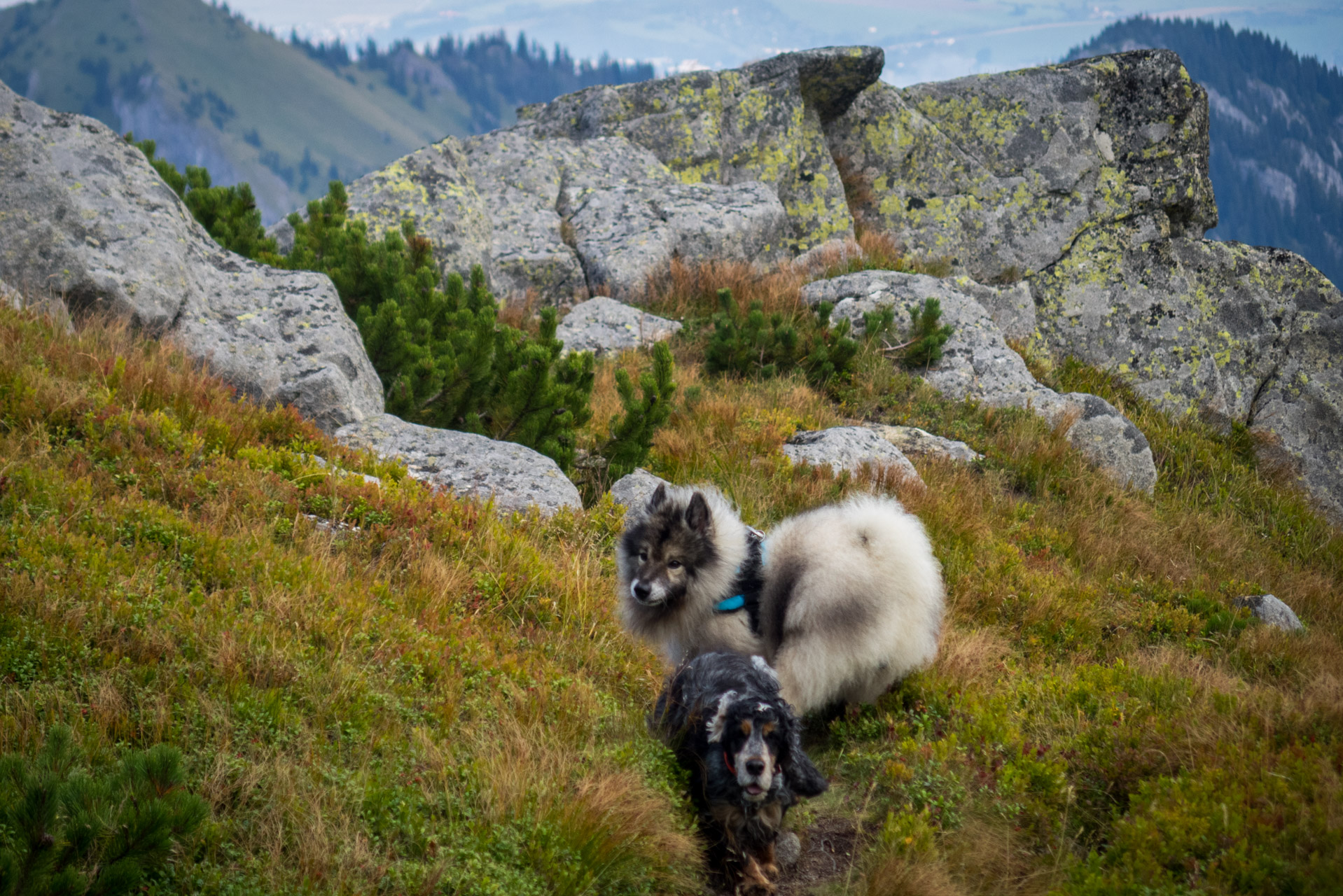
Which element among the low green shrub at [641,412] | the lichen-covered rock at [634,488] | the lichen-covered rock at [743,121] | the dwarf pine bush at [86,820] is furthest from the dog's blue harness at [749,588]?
the lichen-covered rock at [743,121]

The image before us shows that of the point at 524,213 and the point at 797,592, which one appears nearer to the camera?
the point at 797,592

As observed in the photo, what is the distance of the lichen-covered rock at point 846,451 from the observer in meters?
8.26

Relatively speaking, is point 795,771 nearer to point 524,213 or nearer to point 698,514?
point 698,514

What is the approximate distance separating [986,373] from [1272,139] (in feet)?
409

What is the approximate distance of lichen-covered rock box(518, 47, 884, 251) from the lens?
16.7 m

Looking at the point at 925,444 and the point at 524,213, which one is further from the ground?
the point at 524,213

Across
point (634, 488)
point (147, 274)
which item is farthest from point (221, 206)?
point (634, 488)

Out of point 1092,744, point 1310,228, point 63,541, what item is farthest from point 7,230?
point 1310,228

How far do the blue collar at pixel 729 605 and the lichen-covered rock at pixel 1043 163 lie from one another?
13297mm

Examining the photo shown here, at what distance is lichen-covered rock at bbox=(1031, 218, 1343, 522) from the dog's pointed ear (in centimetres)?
1244

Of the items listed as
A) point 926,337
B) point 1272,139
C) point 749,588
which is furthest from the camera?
point 1272,139

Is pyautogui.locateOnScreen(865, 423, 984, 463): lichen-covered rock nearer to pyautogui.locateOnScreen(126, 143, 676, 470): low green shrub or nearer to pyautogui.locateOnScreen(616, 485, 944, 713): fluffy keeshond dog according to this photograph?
pyautogui.locateOnScreen(126, 143, 676, 470): low green shrub

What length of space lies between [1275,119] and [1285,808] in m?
136

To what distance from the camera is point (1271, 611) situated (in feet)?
23.0
